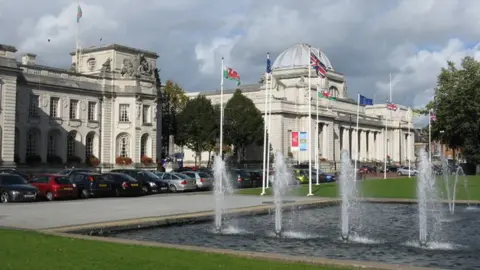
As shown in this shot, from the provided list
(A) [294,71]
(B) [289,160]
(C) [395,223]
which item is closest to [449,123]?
(B) [289,160]

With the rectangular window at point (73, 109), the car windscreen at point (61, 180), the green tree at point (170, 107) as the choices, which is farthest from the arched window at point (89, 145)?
the car windscreen at point (61, 180)

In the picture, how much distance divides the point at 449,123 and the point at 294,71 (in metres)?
51.3

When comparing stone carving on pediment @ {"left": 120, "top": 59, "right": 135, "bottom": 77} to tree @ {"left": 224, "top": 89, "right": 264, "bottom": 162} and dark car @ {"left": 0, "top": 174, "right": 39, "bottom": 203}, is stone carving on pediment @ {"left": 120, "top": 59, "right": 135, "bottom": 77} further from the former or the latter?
dark car @ {"left": 0, "top": 174, "right": 39, "bottom": 203}

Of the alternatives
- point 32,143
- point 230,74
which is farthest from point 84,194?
point 32,143

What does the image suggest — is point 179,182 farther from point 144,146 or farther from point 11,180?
point 144,146

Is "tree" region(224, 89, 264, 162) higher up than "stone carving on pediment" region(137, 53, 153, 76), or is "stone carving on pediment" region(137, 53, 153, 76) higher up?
"stone carving on pediment" region(137, 53, 153, 76)

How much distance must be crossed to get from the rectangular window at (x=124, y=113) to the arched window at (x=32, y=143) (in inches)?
450

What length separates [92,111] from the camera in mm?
74312

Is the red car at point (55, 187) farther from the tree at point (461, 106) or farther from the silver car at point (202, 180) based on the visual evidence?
the tree at point (461, 106)

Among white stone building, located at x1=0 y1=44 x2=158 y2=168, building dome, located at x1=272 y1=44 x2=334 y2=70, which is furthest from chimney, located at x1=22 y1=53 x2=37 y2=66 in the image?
building dome, located at x1=272 y1=44 x2=334 y2=70

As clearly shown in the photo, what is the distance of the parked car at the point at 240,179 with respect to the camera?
54834 millimetres

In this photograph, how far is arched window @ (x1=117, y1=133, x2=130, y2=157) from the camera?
74938mm

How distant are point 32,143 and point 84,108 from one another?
329 inches

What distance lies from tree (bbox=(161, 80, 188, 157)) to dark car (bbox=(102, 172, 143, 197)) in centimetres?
4833
